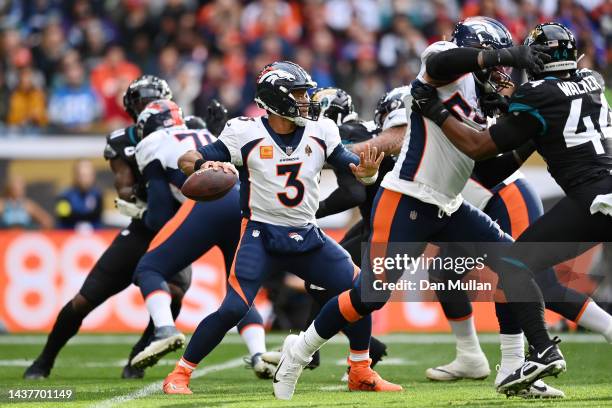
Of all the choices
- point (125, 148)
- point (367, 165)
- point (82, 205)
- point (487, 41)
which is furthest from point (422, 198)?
point (82, 205)

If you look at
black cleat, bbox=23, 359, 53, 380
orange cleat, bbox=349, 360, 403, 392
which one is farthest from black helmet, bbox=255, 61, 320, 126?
black cleat, bbox=23, 359, 53, 380

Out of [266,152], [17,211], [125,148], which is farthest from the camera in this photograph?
[17,211]

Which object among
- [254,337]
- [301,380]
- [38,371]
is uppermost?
[254,337]

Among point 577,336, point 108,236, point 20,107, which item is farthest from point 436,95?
point 20,107

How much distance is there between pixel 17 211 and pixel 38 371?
558 centimetres

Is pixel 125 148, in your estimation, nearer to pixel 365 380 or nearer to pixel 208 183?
pixel 208 183

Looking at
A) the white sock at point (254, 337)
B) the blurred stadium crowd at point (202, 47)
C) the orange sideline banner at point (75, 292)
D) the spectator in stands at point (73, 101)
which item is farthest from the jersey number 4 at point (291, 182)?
the spectator in stands at point (73, 101)

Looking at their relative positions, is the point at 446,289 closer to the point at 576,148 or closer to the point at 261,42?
the point at 576,148

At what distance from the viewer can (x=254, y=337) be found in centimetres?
697

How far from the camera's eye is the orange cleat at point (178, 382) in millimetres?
5941

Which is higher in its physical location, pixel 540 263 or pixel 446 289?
pixel 540 263

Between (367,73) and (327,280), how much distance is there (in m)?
7.87

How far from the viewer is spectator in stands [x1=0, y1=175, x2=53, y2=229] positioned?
41.0ft

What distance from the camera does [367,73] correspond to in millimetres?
13594
